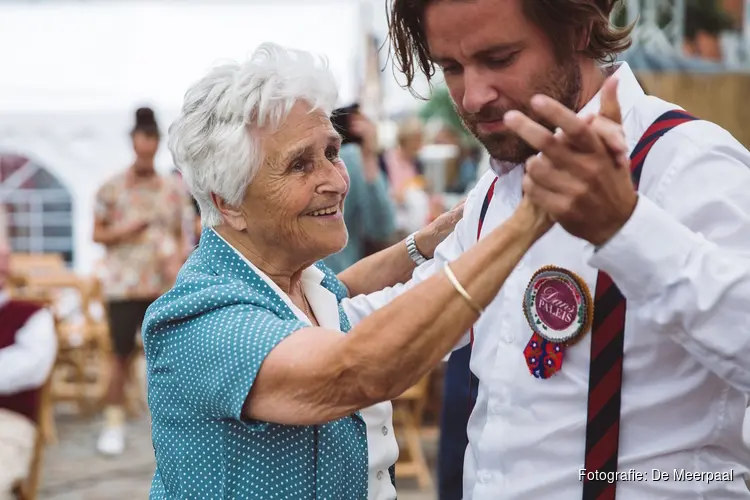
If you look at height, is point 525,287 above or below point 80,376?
above

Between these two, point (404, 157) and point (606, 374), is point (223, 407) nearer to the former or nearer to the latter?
point (606, 374)

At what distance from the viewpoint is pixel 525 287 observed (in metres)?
1.76

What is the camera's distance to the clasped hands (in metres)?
1.28

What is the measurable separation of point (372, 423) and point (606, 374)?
61cm

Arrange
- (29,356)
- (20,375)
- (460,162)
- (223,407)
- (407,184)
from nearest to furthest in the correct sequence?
(223,407), (20,375), (29,356), (407,184), (460,162)

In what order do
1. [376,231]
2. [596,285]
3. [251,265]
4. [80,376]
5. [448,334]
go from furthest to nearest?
[80,376]
[376,231]
[251,265]
[596,285]
[448,334]

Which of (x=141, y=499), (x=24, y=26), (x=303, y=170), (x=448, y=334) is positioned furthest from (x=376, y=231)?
(x=24, y=26)

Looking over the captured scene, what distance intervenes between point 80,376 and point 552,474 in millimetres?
7133

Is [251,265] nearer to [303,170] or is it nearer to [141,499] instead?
[303,170]

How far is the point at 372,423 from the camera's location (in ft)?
6.75

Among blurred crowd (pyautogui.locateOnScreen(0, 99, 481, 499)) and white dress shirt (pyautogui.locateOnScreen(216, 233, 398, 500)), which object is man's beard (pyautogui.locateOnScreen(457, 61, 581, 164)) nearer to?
white dress shirt (pyautogui.locateOnScreen(216, 233, 398, 500))

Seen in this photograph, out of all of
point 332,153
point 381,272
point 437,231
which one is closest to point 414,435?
point 381,272

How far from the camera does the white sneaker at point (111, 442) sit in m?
6.68

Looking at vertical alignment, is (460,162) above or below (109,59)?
below
